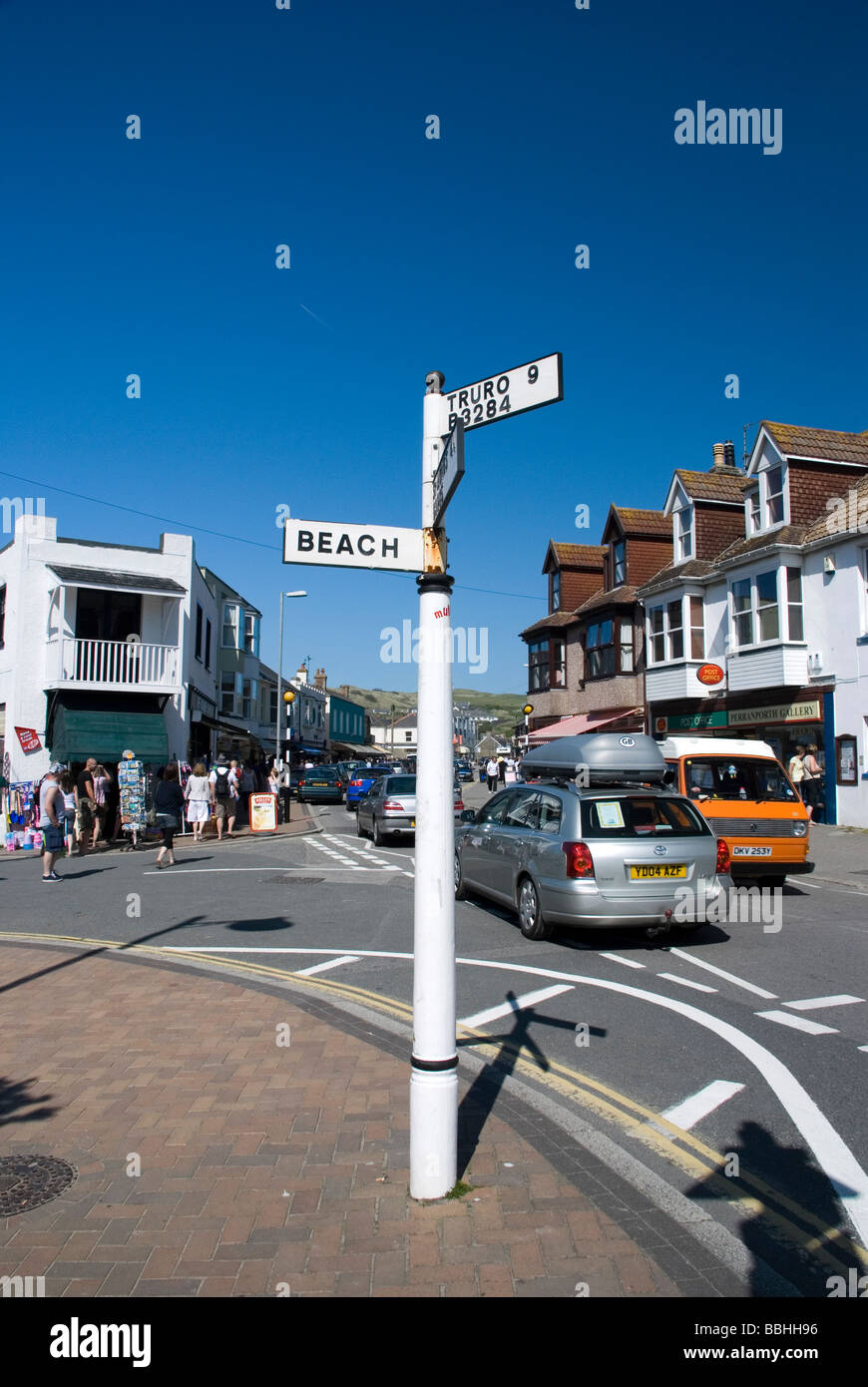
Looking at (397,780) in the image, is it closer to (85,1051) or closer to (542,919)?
(542,919)

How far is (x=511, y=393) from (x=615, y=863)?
562 cm

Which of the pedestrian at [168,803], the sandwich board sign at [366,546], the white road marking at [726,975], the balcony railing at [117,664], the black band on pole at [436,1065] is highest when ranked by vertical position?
the balcony railing at [117,664]

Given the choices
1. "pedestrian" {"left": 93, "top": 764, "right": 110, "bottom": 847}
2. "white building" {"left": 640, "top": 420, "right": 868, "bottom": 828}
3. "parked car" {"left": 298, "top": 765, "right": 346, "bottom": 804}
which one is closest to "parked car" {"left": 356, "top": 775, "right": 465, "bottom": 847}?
"pedestrian" {"left": 93, "top": 764, "right": 110, "bottom": 847}

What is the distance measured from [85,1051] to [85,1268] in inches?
98.9

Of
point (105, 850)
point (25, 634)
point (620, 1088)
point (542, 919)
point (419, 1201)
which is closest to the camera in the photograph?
point (419, 1201)

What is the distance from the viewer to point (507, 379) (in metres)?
3.85

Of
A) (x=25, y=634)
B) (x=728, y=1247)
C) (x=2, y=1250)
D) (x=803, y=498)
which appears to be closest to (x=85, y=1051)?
(x=2, y=1250)

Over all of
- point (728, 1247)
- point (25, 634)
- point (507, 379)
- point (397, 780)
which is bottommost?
point (728, 1247)

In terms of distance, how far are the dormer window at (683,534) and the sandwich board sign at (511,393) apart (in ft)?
86.0

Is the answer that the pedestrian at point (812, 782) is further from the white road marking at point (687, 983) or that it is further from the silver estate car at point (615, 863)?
the white road marking at point (687, 983)

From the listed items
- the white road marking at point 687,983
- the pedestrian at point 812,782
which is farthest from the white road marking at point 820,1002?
the pedestrian at point 812,782

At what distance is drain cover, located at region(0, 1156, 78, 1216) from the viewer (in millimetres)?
3668

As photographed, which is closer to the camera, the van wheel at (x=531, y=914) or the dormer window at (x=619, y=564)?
the van wheel at (x=531, y=914)

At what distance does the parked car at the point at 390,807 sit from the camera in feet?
63.5
